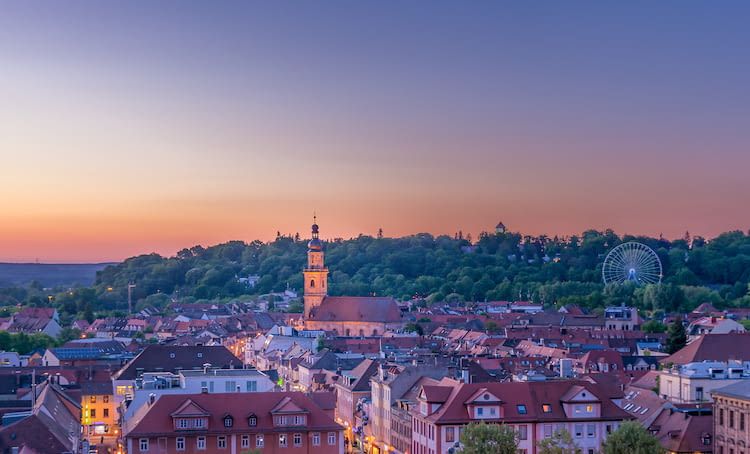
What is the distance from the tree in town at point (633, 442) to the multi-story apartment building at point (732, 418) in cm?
756

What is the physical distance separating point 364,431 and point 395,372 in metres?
7.17

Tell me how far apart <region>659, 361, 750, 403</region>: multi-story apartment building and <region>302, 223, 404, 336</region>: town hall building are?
10105 cm

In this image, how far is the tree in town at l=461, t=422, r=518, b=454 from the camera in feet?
164

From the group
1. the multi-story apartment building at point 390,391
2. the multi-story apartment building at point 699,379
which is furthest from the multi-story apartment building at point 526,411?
the multi-story apartment building at point 390,391

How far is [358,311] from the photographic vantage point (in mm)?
175500

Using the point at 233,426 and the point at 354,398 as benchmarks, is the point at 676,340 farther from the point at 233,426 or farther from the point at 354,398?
the point at 233,426

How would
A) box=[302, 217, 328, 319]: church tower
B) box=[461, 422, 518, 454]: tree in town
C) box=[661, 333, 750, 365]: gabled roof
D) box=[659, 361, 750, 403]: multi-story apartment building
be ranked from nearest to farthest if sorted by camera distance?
box=[461, 422, 518, 454]: tree in town → box=[659, 361, 750, 403]: multi-story apartment building → box=[661, 333, 750, 365]: gabled roof → box=[302, 217, 328, 319]: church tower

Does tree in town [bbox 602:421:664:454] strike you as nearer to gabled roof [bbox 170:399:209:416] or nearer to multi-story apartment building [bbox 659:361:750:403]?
multi-story apartment building [bbox 659:361:750:403]

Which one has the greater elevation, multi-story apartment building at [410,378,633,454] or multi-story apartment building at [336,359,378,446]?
multi-story apartment building at [410,378,633,454]

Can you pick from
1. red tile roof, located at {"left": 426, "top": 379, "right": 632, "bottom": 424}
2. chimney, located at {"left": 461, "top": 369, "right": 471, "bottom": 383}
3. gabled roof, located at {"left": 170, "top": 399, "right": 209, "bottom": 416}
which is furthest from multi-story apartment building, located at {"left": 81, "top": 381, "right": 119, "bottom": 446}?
red tile roof, located at {"left": 426, "top": 379, "right": 632, "bottom": 424}

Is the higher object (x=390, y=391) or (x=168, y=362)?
(x=168, y=362)

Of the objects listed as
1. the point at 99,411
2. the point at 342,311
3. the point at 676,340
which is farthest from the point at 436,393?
the point at 342,311

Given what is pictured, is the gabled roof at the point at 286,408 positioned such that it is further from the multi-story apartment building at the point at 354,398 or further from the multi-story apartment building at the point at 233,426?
the multi-story apartment building at the point at 354,398

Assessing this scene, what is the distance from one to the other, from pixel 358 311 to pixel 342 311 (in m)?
2.88
